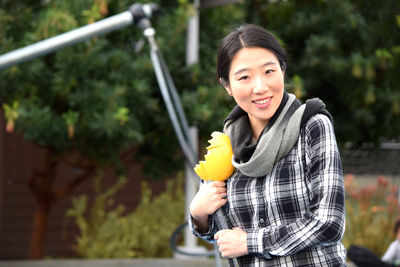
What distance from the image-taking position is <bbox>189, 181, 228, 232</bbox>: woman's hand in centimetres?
196

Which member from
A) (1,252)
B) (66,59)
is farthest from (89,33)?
(1,252)

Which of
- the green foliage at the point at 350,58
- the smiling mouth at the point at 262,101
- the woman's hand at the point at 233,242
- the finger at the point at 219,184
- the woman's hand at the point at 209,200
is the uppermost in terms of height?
the green foliage at the point at 350,58

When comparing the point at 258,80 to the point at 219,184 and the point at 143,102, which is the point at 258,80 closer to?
the point at 219,184

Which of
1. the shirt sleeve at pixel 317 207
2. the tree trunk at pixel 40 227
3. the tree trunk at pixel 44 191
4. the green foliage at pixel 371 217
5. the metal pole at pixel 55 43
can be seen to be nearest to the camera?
the shirt sleeve at pixel 317 207

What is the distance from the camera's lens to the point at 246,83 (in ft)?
6.20

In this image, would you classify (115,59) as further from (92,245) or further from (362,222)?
(362,222)

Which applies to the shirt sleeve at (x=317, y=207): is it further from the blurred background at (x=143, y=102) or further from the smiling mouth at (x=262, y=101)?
the blurred background at (x=143, y=102)

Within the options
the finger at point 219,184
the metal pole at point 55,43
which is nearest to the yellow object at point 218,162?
the finger at point 219,184

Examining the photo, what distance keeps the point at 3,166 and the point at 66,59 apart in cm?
350

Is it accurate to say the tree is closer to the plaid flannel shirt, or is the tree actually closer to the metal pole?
the metal pole

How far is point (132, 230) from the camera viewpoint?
26.9 ft

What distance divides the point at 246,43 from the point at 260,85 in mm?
134

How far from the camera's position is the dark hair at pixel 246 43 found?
1877 mm

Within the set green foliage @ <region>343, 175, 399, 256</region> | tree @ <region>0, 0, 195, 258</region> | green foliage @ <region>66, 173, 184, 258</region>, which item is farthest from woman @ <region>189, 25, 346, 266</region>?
green foliage @ <region>66, 173, 184, 258</region>
